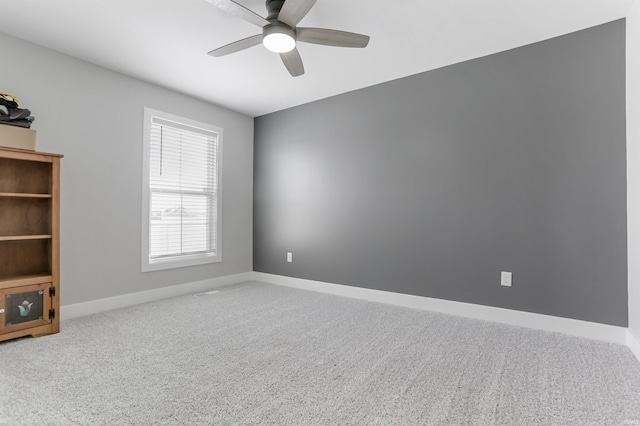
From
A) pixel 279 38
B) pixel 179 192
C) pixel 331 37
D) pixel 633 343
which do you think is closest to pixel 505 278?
pixel 633 343

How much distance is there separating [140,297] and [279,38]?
3.00 metres

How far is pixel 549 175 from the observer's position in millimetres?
2686

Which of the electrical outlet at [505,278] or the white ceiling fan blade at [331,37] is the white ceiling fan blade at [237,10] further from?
the electrical outlet at [505,278]

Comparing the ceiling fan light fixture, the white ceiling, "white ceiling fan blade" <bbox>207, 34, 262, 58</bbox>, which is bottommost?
the ceiling fan light fixture

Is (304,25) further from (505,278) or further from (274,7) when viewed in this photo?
(505,278)

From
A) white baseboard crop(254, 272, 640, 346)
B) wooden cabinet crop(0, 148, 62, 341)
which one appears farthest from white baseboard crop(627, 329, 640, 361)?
wooden cabinet crop(0, 148, 62, 341)

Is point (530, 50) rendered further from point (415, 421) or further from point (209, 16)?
point (415, 421)

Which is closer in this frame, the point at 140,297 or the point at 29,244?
the point at 29,244

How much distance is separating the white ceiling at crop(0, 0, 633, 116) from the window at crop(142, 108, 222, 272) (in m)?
0.66

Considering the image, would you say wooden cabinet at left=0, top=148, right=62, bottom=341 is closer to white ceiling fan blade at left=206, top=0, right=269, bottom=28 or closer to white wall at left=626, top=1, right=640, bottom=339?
white ceiling fan blade at left=206, top=0, right=269, bottom=28

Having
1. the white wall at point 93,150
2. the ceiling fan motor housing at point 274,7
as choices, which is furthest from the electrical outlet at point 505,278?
the white wall at point 93,150

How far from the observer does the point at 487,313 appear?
2939 millimetres

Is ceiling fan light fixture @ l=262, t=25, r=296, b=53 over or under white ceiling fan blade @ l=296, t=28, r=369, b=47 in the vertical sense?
under

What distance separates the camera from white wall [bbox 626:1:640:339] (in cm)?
215
